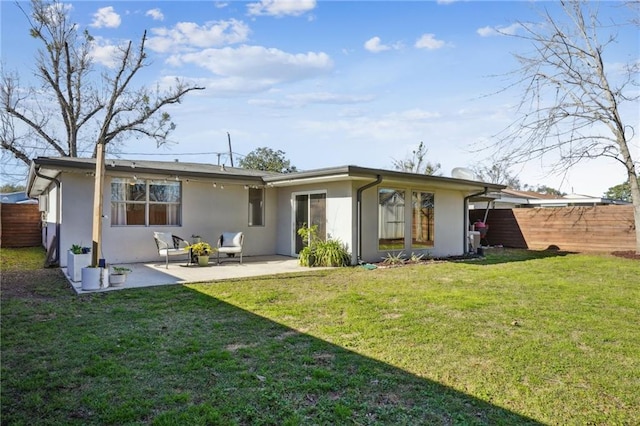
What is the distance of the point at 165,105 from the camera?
2334 centimetres

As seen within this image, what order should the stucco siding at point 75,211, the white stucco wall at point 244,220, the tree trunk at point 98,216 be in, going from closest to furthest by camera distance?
the tree trunk at point 98,216
the stucco siding at point 75,211
the white stucco wall at point 244,220

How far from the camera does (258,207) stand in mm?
12617

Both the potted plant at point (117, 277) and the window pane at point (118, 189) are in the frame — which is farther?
the window pane at point (118, 189)

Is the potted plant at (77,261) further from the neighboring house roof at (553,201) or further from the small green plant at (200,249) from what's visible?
the neighboring house roof at (553,201)

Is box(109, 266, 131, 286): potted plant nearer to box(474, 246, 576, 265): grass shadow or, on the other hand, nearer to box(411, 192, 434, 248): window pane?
box(411, 192, 434, 248): window pane

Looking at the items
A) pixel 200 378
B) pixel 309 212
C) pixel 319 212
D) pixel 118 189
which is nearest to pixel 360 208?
pixel 319 212

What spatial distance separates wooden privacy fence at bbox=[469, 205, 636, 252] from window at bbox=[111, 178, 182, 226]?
499 inches

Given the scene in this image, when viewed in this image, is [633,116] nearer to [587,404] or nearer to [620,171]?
[620,171]

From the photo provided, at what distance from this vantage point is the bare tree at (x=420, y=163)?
99.9ft

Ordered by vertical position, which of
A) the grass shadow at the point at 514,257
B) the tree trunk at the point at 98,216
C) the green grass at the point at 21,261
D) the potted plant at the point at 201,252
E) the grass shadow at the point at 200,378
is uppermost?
the tree trunk at the point at 98,216

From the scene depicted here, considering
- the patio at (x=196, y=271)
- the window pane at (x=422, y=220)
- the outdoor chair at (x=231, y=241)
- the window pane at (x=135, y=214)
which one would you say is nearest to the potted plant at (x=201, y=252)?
the patio at (x=196, y=271)

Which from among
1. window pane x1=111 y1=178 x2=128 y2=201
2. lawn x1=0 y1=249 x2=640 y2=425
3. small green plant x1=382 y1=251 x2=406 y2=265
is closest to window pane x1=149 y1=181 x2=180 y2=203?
window pane x1=111 y1=178 x2=128 y2=201

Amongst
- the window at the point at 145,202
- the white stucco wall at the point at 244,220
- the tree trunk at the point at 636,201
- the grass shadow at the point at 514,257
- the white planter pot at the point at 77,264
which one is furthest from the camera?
the tree trunk at the point at 636,201

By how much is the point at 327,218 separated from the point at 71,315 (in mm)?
6745
